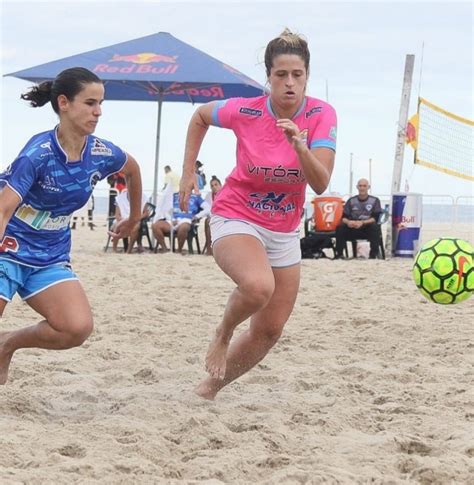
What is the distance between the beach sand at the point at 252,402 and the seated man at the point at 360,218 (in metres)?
4.49

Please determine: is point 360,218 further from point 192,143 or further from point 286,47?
point 286,47

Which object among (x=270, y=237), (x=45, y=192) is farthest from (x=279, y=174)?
(x=45, y=192)

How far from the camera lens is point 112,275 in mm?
8945

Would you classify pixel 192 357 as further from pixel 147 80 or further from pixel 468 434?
pixel 147 80

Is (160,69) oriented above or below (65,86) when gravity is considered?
above

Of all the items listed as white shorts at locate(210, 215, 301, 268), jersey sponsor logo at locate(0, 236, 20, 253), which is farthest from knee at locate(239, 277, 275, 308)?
jersey sponsor logo at locate(0, 236, 20, 253)

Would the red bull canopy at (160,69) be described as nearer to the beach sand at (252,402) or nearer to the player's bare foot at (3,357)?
the beach sand at (252,402)

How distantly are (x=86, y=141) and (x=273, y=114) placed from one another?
2.58 feet

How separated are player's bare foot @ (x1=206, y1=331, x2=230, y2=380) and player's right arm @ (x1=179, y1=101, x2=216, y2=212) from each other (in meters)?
0.62

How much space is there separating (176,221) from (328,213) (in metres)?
2.11

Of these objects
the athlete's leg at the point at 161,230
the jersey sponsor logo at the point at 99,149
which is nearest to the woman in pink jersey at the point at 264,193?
Answer: the jersey sponsor logo at the point at 99,149

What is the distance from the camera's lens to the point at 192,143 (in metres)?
4.14

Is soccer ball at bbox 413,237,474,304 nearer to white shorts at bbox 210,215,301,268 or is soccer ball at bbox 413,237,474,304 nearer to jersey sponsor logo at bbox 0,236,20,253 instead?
white shorts at bbox 210,215,301,268

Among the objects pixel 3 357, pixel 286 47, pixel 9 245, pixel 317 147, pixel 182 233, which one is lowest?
pixel 3 357
